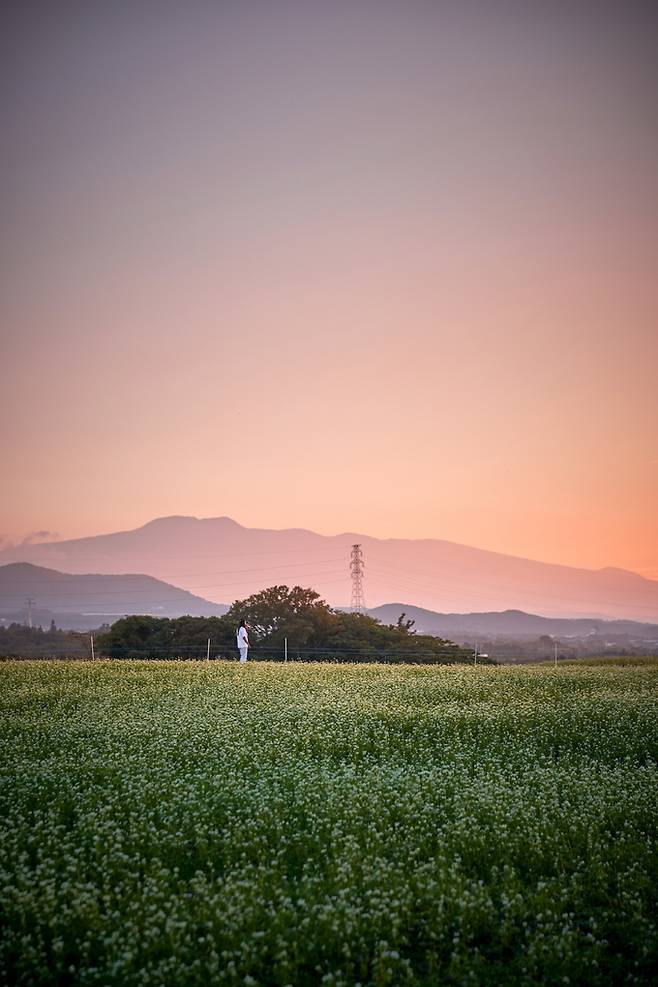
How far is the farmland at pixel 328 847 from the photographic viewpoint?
31.1 feet

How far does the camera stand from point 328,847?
1255 cm

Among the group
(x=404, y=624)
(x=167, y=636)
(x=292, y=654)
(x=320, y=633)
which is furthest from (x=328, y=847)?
(x=404, y=624)

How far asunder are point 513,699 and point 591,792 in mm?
10884

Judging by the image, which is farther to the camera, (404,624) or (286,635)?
(404,624)

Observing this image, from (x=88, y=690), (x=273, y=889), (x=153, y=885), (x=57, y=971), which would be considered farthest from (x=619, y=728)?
(x=88, y=690)

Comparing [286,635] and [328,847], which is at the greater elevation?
[286,635]

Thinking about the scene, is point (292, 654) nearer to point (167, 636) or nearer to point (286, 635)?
point (286, 635)

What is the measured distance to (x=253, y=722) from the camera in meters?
21.5

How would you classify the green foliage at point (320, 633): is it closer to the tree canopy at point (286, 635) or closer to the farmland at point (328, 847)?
the tree canopy at point (286, 635)

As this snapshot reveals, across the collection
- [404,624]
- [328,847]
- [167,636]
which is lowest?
[328,847]

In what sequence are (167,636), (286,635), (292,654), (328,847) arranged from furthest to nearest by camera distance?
(286,635), (292,654), (167,636), (328,847)

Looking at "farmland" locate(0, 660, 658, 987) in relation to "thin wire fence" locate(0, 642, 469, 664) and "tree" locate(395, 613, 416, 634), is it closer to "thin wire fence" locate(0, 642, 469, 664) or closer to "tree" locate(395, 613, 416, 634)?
"thin wire fence" locate(0, 642, 469, 664)

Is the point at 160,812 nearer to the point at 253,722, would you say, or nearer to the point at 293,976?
the point at 293,976

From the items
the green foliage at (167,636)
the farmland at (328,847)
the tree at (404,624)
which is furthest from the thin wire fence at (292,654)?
the farmland at (328,847)
